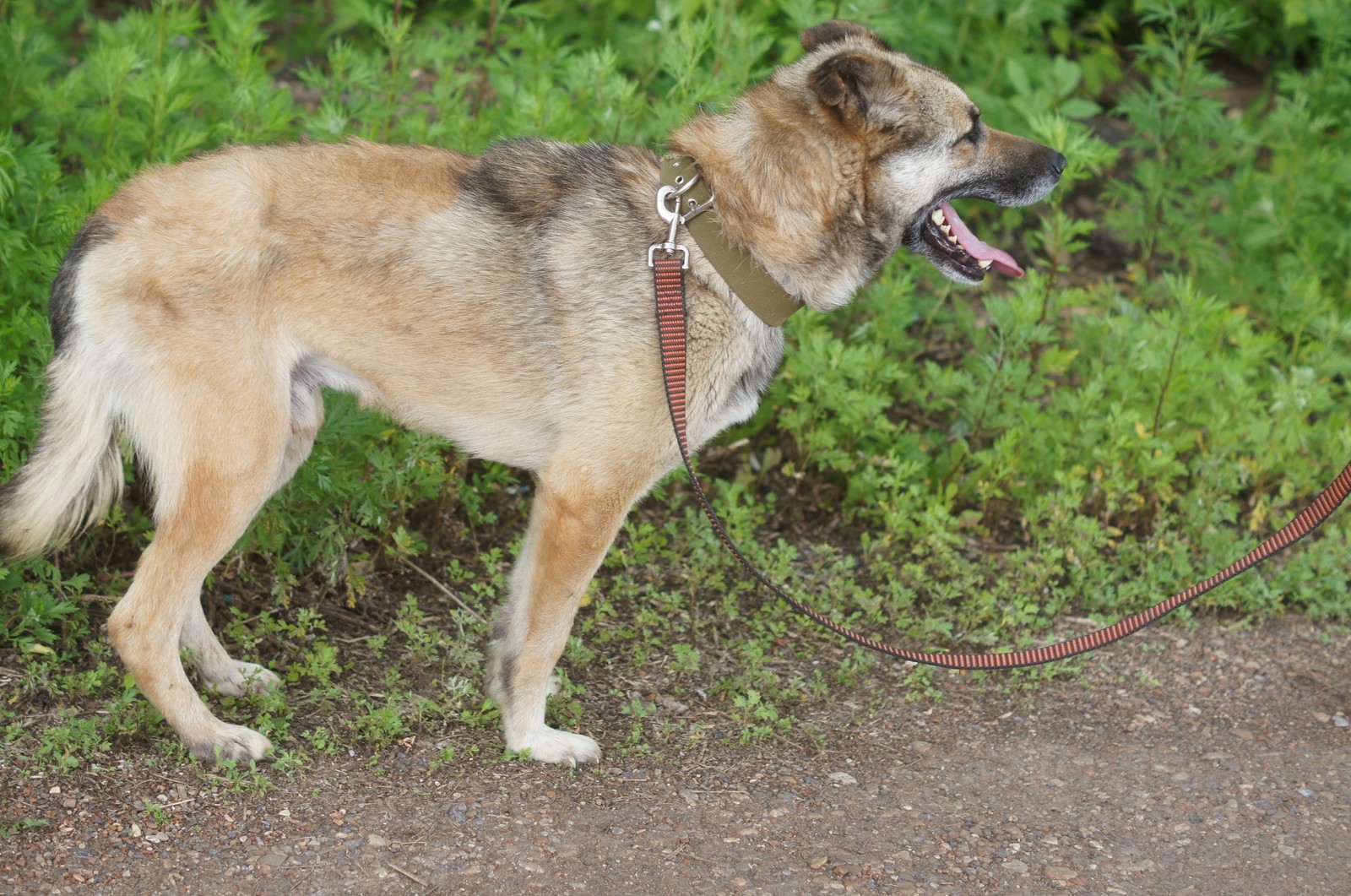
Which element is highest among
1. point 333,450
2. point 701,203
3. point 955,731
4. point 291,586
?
point 701,203

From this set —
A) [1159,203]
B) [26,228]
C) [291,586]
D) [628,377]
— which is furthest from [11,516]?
[1159,203]

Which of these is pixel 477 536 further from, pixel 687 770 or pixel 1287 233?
pixel 1287 233

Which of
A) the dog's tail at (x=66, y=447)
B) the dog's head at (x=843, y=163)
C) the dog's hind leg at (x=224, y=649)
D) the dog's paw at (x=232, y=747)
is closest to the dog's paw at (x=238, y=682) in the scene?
the dog's hind leg at (x=224, y=649)

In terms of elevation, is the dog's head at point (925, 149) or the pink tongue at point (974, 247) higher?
the dog's head at point (925, 149)

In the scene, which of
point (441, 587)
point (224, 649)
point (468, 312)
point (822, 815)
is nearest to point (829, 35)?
point (468, 312)

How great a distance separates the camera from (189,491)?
3.49m

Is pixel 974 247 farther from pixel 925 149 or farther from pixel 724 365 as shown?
pixel 724 365

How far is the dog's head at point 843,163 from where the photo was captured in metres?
3.71

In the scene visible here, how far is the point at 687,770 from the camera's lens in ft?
12.7

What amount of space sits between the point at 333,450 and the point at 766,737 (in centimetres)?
174

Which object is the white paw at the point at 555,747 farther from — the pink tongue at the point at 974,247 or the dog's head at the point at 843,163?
the pink tongue at the point at 974,247

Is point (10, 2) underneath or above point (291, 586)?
above

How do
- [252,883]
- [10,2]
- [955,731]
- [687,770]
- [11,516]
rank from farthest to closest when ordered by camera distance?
1. [10,2]
2. [955,731]
3. [687,770]
4. [11,516]
5. [252,883]

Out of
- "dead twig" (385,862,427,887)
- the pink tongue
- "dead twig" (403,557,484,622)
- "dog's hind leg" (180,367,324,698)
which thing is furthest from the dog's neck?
"dead twig" (385,862,427,887)
